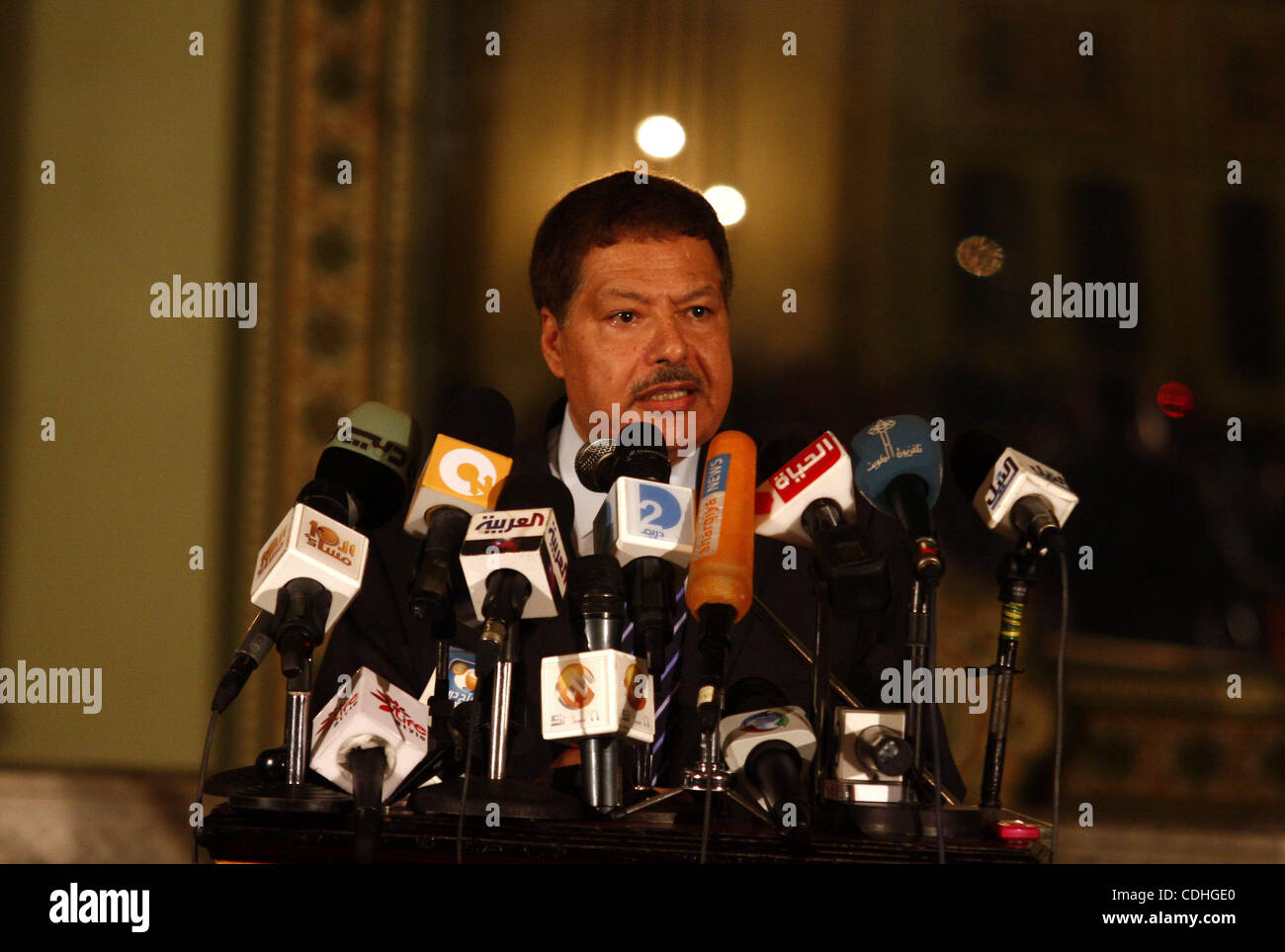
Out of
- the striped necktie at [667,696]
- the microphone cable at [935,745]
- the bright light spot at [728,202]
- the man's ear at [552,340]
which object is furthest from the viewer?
the bright light spot at [728,202]

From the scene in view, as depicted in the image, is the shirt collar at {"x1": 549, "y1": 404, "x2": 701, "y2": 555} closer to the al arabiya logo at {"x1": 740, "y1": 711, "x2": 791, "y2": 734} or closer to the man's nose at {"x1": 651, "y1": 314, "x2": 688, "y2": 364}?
the man's nose at {"x1": 651, "y1": 314, "x2": 688, "y2": 364}

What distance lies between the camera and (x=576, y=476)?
2.34 metres

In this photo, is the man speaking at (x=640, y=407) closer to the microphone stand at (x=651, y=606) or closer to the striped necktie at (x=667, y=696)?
the striped necktie at (x=667, y=696)

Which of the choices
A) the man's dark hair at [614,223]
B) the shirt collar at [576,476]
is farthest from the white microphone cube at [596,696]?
the man's dark hair at [614,223]

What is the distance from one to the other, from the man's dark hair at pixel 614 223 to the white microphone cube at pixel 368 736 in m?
1.04

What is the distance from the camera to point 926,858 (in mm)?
1396

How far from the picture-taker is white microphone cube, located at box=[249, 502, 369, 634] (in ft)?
4.97

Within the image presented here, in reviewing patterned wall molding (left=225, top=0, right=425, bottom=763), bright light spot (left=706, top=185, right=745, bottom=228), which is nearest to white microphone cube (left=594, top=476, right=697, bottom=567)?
patterned wall molding (left=225, top=0, right=425, bottom=763)

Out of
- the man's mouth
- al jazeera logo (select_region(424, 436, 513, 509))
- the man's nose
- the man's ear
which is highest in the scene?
the man's ear

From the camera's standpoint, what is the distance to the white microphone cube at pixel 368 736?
1.52 meters

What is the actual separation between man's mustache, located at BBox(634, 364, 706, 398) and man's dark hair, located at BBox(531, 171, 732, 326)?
0.66 feet

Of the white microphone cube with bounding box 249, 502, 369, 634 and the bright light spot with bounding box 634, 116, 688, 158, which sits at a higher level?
the bright light spot with bounding box 634, 116, 688, 158
